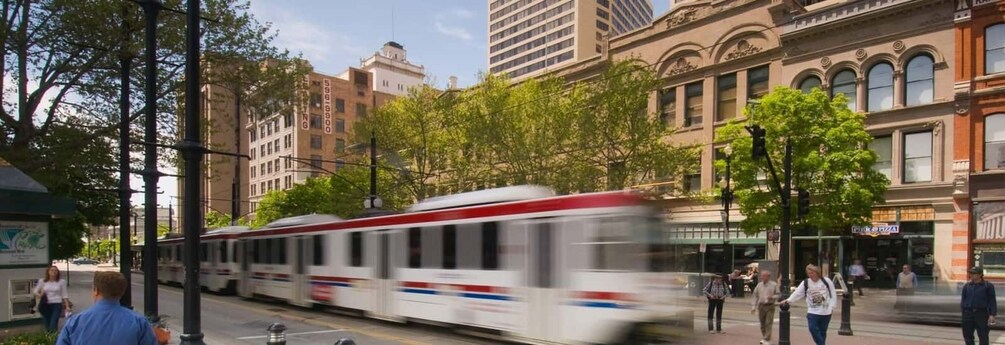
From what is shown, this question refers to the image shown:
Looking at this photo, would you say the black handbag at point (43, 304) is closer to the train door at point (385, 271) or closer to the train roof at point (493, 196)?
the train door at point (385, 271)

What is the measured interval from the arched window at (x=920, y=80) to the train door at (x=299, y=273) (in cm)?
2498

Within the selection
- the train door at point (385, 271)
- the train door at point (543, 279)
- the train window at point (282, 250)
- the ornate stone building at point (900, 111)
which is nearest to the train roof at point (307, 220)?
the train window at point (282, 250)

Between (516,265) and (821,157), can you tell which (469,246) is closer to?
(516,265)

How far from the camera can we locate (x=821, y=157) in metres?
25.6

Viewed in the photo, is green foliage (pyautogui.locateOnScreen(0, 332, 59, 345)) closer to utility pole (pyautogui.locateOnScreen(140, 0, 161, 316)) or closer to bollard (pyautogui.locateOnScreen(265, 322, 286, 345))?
utility pole (pyautogui.locateOnScreen(140, 0, 161, 316))

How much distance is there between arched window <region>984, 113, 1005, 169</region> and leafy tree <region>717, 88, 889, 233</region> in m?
3.69

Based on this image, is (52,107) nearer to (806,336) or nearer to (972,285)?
(806,336)

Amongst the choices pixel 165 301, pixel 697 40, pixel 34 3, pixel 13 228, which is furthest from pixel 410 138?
pixel 13 228

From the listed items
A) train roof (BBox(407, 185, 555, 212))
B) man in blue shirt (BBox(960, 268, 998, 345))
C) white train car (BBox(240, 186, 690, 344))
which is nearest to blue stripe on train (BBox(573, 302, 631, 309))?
white train car (BBox(240, 186, 690, 344))

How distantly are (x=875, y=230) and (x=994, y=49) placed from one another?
8241mm

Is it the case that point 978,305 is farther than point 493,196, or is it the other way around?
point 493,196

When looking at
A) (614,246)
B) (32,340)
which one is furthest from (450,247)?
(32,340)

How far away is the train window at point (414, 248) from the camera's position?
536 inches

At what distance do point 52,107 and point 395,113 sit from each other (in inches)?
716
